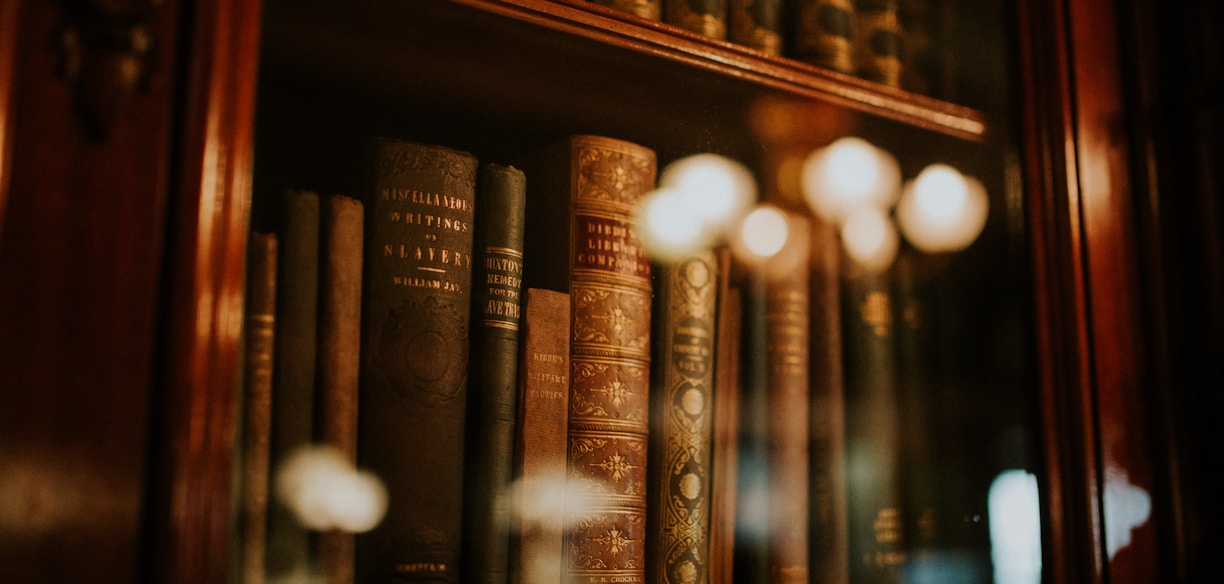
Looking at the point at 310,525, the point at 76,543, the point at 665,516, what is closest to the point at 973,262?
the point at 665,516

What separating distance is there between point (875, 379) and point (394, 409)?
0.41 m

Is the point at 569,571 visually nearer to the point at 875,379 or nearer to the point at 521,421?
the point at 521,421

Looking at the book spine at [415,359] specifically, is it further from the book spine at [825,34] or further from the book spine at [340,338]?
the book spine at [825,34]

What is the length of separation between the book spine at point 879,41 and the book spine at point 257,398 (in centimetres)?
51

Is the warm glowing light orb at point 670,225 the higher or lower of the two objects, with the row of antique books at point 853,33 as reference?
lower

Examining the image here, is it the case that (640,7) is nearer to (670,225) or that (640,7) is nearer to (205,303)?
(670,225)

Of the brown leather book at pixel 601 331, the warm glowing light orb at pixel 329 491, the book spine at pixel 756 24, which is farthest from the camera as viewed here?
the book spine at pixel 756 24

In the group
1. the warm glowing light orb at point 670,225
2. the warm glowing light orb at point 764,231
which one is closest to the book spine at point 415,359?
the warm glowing light orb at point 670,225

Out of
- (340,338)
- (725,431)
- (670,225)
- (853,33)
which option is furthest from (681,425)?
(853,33)

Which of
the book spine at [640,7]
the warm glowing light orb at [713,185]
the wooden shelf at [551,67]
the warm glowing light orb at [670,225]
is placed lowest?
the warm glowing light orb at [670,225]

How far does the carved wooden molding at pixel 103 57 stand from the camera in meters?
0.52

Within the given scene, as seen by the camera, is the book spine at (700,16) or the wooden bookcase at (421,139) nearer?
the wooden bookcase at (421,139)

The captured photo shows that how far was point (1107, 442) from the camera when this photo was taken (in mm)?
802

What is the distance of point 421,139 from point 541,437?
0.21 meters
